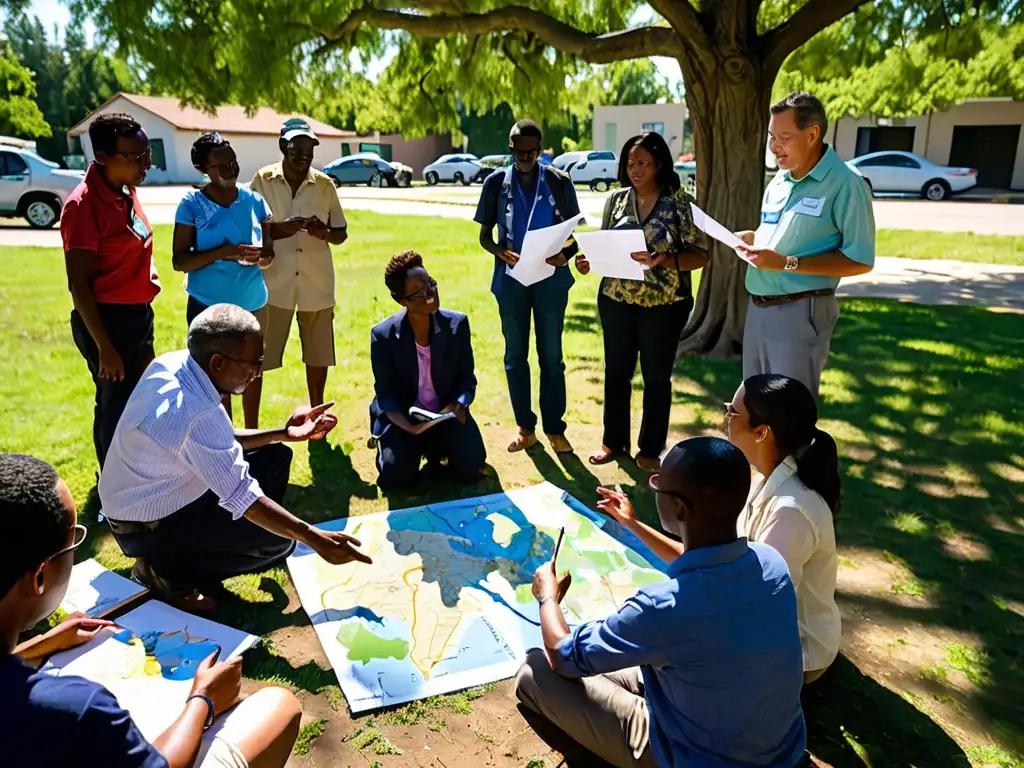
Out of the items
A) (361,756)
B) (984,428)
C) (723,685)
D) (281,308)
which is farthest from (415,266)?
(984,428)

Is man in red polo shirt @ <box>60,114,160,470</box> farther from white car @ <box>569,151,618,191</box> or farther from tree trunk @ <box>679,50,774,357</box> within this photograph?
white car @ <box>569,151,618,191</box>

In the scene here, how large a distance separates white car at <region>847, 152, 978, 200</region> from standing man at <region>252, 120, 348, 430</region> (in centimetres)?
2226

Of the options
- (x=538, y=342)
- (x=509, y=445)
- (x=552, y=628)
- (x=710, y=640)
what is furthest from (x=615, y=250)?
(x=710, y=640)

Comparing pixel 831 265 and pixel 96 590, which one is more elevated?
pixel 831 265

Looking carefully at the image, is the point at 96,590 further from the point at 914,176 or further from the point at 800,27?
the point at 914,176

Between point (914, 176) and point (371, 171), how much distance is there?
21021 millimetres

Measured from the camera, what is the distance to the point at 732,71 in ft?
19.7

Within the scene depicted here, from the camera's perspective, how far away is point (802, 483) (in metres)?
2.27

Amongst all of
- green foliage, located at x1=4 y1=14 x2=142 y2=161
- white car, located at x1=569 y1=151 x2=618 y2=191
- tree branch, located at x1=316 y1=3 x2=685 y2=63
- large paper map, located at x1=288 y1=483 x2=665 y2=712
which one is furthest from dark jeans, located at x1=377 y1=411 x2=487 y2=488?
green foliage, located at x1=4 y1=14 x2=142 y2=161

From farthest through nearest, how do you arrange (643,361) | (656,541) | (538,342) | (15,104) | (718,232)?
(15,104) → (538,342) → (643,361) → (718,232) → (656,541)

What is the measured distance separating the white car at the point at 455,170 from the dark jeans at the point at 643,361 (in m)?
30.8

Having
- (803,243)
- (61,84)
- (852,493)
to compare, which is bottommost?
(852,493)

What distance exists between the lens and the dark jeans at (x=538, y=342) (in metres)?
4.52

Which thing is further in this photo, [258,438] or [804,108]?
[258,438]
